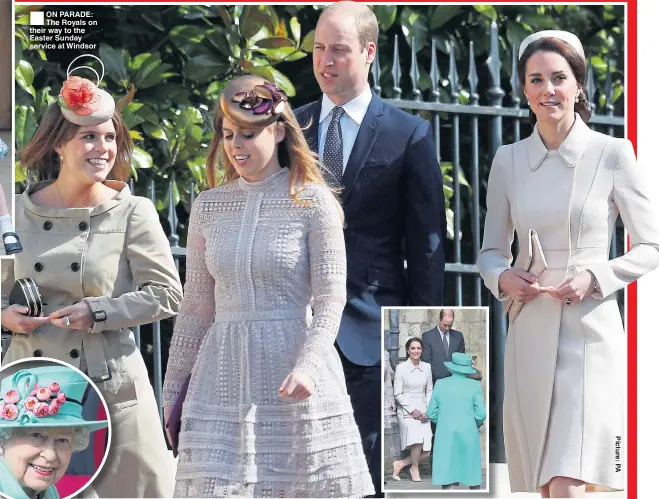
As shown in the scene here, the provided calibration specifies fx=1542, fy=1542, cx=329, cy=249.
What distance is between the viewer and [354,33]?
253 inches

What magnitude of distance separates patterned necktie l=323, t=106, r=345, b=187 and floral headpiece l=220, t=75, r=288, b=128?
545 millimetres

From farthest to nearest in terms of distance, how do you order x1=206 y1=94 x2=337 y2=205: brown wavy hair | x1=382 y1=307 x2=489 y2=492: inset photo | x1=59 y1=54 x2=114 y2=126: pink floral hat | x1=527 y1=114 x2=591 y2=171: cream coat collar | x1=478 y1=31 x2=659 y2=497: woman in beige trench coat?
1. x1=382 y1=307 x2=489 y2=492: inset photo
2. x1=59 y1=54 x2=114 y2=126: pink floral hat
3. x1=527 y1=114 x2=591 y2=171: cream coat collar
4. x1=478 y1=31 x2=659 y2=497: woman in beige trench coat
5. x1=206 y1=94 x2=337 y2=205: brown wavy hair

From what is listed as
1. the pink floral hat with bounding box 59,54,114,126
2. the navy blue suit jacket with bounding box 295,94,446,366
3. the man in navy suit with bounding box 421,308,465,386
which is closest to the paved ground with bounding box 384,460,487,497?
the man in navy suit with bounding box 421,308,465,386

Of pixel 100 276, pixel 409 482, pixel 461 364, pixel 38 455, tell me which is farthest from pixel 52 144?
pixel 409 482

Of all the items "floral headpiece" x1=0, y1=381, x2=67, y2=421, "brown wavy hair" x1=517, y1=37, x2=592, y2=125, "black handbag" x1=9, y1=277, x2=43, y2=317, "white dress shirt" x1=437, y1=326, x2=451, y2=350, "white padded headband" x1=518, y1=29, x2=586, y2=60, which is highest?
"white padded headband" x1=518, y1=29, x2=586, y2=60

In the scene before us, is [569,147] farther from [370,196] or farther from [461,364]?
[461,364]

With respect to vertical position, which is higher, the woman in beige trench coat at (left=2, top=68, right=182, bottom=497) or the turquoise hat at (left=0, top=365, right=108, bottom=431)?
the woman in beige trench coat at (left=2, top=68, right=182, bottom=497)

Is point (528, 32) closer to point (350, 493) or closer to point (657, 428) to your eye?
point (657, 428)

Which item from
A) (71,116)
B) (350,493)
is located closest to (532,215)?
(350,493)

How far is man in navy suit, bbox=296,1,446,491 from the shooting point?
20.8ft

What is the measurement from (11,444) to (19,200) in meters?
1.03

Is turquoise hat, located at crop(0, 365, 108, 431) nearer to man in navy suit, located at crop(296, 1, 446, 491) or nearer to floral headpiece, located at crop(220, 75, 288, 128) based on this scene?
man in navy suit, located at crop(296, 1, 446, 491)

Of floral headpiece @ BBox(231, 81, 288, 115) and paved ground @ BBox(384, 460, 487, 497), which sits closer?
floral headpiece @ BBox(231, 81, 288, 115)

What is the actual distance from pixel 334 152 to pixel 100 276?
3.59 feet
